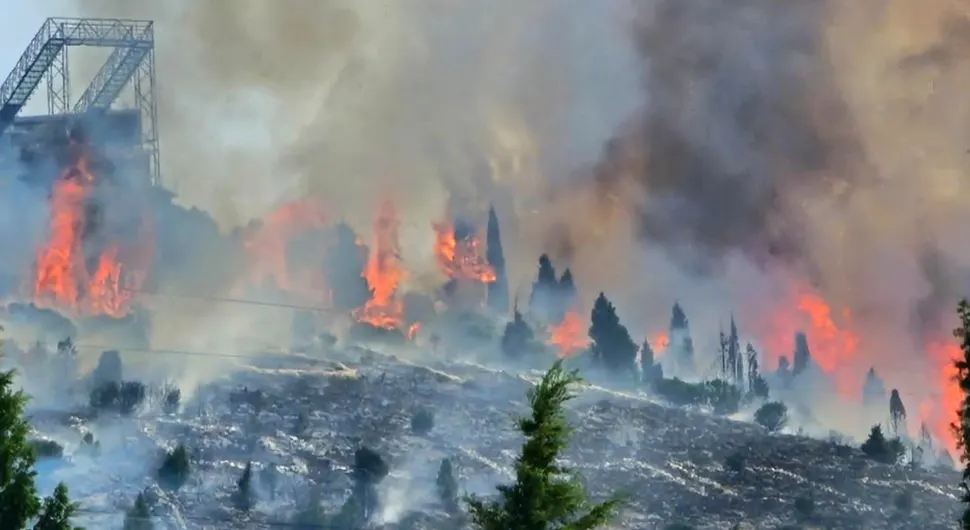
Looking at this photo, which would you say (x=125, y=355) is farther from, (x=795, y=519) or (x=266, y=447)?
(x=795, y=519)

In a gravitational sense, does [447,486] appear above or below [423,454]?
below

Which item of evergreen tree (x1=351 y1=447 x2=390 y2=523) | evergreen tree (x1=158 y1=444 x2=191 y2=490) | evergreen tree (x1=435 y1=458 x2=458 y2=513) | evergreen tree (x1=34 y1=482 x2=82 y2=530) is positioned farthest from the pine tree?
evergreen tree (x1=435 y1=458 x2=458 y2=513)

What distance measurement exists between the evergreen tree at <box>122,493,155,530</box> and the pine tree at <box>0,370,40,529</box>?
80090mm

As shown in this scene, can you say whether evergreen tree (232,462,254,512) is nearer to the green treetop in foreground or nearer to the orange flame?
the orange flame

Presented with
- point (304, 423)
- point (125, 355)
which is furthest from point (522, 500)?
point (125, 355)

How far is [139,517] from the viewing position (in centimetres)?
11300

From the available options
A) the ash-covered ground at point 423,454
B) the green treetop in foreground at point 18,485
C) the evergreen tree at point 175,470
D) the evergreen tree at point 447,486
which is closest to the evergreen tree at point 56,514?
the green treetop in foreground at point 18,485

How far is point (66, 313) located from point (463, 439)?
6099cm

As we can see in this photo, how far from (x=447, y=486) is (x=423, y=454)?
10.1 m

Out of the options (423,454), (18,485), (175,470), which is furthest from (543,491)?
(423,454)

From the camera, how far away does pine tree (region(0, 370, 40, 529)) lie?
36.4 m

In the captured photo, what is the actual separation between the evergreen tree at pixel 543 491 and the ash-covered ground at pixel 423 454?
85911 millimetres

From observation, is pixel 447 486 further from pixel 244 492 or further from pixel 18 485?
pixel 18 485

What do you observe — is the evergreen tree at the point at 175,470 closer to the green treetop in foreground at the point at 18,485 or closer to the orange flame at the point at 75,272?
the orange flame at the point at 75,272
